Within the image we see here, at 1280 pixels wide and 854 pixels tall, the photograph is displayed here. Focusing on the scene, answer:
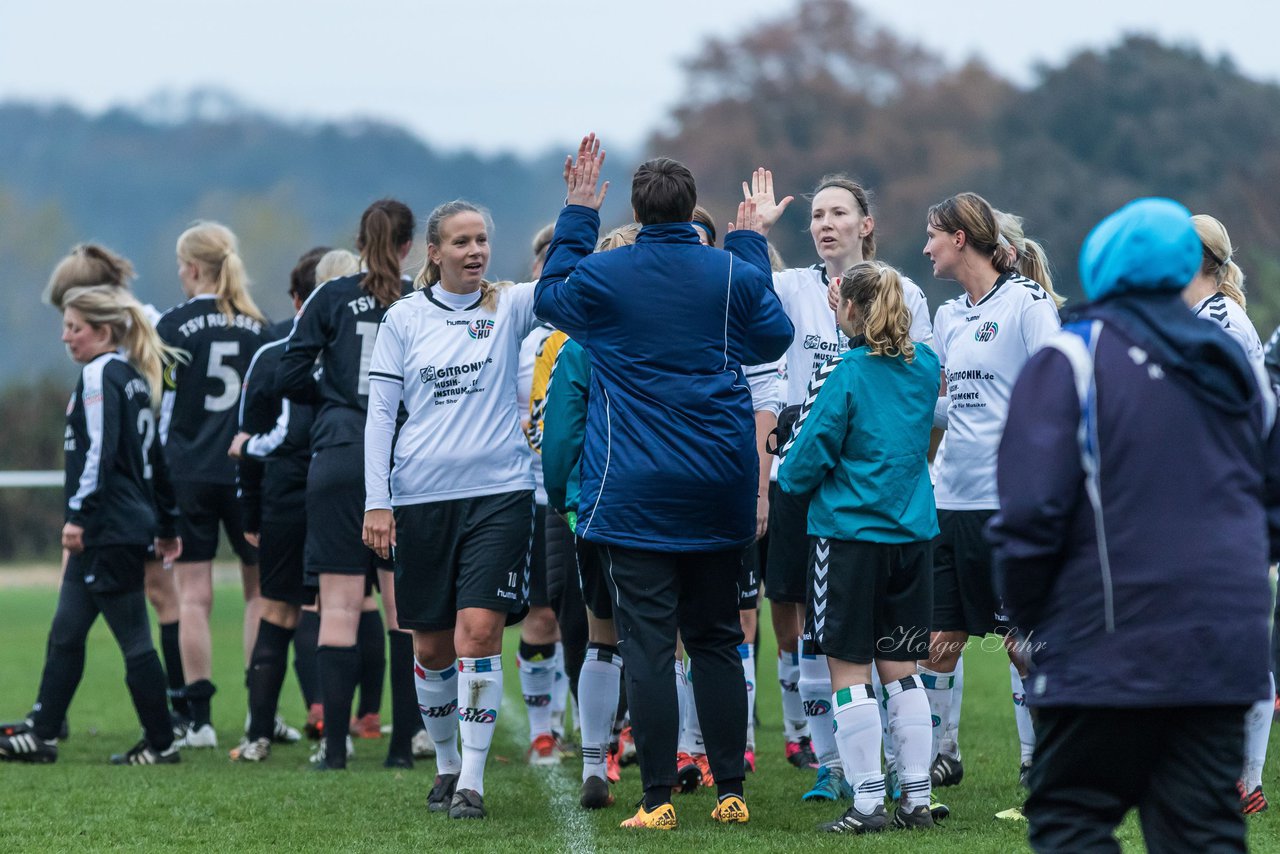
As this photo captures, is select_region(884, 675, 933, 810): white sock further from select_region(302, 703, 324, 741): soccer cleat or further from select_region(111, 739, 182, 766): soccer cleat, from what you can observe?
select_region(302, 703, 324, 741): soccer cleat

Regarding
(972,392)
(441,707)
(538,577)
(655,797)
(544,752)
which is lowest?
(544,752)

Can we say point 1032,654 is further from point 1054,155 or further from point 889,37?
point 889,37

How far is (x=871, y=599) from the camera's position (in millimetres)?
5793

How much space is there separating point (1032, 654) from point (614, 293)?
7.15 feet

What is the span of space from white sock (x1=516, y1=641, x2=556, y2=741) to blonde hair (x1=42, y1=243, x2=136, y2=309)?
9.70ft

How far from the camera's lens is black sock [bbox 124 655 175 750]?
25.6 feet

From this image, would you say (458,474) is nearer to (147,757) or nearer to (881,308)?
(881,308)

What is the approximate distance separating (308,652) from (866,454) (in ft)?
13.3

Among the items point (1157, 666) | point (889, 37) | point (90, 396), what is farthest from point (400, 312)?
point (889, 37)

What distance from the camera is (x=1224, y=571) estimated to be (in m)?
3.56

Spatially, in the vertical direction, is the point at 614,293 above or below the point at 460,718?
above

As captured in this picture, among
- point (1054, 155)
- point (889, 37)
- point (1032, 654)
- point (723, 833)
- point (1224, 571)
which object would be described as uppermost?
point (889, 37)

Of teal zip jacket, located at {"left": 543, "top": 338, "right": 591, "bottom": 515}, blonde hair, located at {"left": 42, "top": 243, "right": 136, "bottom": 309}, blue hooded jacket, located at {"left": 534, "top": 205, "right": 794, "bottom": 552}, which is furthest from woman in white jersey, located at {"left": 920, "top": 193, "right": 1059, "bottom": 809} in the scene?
blonde hair, located at {"left": 42, "top": 243, "right": 136, "bottom": 309}

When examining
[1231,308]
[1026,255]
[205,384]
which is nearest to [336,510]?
[205,384]
